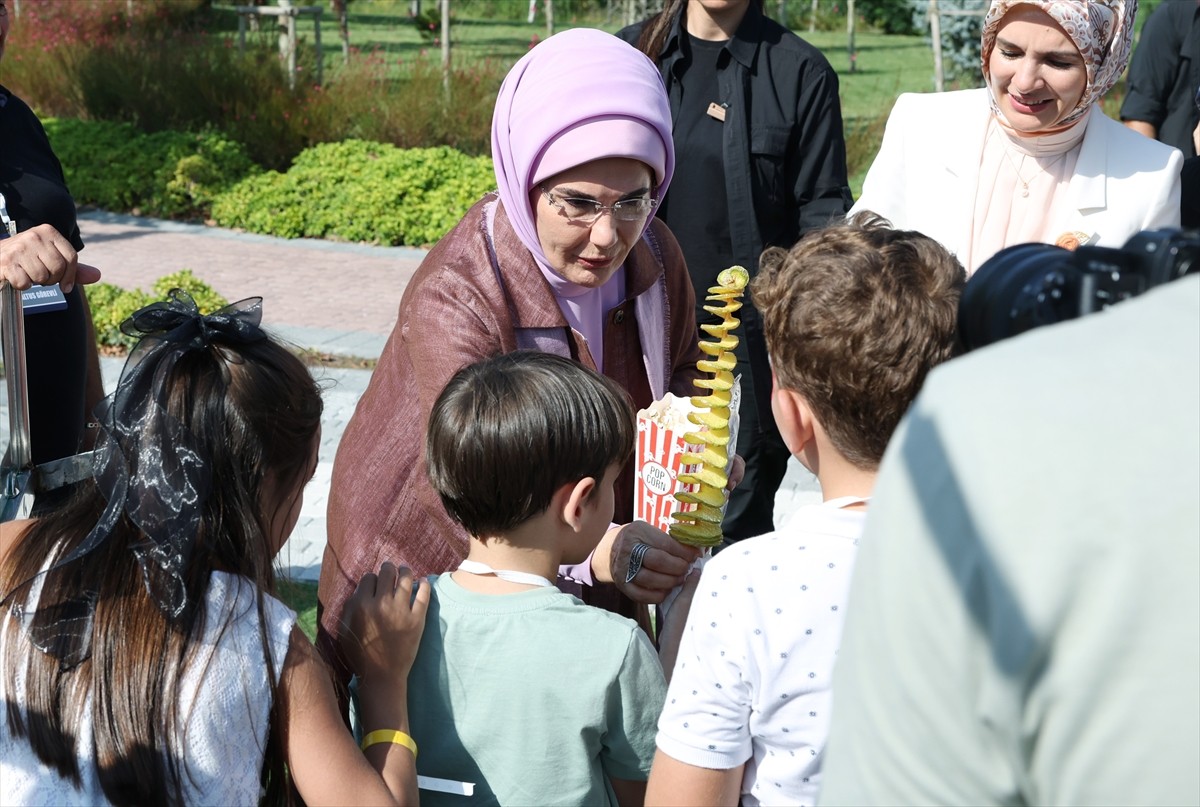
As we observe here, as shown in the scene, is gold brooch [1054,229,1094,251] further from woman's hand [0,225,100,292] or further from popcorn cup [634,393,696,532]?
woman's hand [0,225,100,292]

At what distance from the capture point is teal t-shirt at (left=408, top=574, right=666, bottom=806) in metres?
1.89

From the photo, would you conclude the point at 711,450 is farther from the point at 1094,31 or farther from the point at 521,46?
the point at 521,46

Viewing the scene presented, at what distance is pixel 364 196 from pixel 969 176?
9.22 m

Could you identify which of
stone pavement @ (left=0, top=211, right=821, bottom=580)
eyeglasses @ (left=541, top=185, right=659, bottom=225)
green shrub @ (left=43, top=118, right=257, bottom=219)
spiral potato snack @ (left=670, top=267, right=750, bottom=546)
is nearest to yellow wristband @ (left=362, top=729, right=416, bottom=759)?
spiral potato snack @ (left=670, top=267, right=750, bottom=546)

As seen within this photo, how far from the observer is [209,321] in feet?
6.28

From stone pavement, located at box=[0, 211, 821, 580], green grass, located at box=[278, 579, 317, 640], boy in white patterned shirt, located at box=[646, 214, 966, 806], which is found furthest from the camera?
stone pavement, located at box=[0, 211, 821, 580]

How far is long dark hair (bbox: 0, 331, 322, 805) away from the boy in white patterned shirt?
0.64m

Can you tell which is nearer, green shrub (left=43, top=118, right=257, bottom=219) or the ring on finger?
the ring on finger

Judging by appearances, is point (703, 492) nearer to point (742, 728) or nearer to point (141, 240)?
point (742, 728)

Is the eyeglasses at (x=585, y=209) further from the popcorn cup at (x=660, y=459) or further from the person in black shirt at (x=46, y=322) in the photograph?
the person in black shirt at (x=46, y=322)

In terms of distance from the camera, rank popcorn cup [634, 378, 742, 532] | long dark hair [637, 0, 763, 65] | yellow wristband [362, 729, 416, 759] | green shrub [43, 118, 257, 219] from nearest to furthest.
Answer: yellow wristband [362, 729, 416, 759] < popcorn cup [634, 378, 742, 532] < long dark hair [637, 0, 763, 65] < green shrub [43, 118, 257, 219]

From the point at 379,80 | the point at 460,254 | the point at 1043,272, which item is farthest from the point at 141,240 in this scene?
the point at 1043,272

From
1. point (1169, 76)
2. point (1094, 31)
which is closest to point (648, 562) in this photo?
point (1094, 31)

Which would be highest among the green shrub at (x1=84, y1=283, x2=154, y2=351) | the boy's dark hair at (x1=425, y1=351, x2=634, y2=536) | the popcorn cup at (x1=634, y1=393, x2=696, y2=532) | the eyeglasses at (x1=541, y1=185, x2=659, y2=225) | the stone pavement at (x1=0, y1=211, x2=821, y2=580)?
the eyeglasses at (x1=541, y1=185, x2=659, y2=225)
